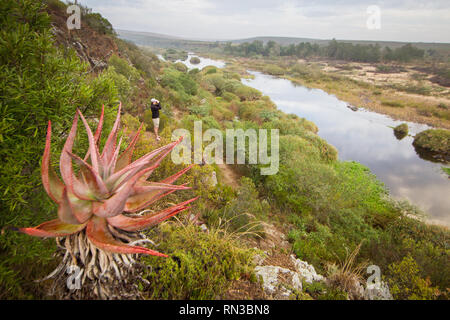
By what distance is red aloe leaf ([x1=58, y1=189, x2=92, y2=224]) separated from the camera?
54.1 inches

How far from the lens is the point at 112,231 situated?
159cm

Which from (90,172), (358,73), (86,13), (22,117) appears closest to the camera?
(90,172)

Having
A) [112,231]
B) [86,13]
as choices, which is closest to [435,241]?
[112,231]

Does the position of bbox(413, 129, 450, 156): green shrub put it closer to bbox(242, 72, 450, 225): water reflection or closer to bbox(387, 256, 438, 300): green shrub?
bbox(242, 72, 450, 225): water reflection

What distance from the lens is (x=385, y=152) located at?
1739 cm

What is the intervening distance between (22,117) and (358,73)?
70.1 meters

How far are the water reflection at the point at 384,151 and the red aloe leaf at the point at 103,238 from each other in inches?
552

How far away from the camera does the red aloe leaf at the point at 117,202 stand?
4.42 ft

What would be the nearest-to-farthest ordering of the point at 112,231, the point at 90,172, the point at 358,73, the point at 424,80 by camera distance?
the point at 90,172
the point at 112,231
the point at 424,80
the point at 358,73

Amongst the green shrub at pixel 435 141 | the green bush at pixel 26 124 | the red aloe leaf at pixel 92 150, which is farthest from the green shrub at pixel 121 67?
the green shrub at pixel 435 141

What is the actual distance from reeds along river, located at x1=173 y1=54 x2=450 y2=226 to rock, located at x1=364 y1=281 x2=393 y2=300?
10061mm

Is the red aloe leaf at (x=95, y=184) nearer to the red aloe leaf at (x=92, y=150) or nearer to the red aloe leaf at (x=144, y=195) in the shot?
the red aloe leaf at (x=92, y=150)

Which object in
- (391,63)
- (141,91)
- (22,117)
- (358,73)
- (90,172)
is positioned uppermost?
(391,63)
